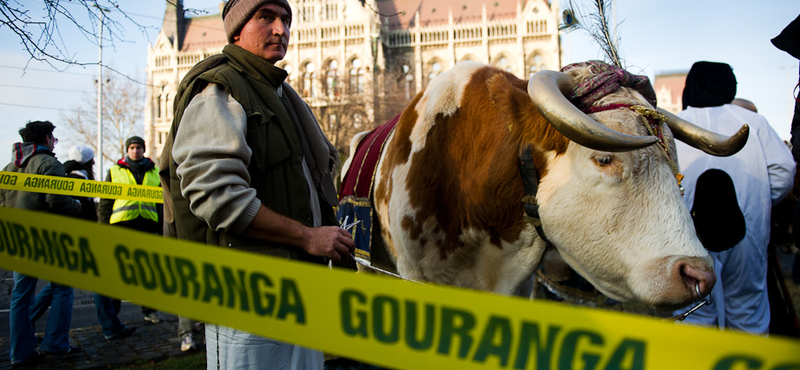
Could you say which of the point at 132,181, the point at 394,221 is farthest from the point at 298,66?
the point at 394,221

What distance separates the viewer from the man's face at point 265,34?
1947mm

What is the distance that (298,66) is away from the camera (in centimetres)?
5741

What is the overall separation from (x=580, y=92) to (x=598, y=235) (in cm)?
64

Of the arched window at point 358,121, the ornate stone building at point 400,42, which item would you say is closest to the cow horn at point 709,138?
the arched window at point 358,121

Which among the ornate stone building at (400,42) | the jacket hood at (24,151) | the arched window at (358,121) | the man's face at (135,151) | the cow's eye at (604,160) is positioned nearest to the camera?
the cow's eye at (604,160)

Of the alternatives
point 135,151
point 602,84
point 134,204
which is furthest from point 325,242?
point 135,151

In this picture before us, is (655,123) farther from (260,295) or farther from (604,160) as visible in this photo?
(260,295)

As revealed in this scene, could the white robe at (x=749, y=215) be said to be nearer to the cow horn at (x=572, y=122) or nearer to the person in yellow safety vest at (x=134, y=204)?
the cow horn at (x=572, y=122)

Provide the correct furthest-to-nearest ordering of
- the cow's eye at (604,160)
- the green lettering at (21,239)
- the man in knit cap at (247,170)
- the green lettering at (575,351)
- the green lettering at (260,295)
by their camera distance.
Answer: the cow's eye at (604,160) < the man in knit cap at (247,170) < the green lettering at (21,239) < the green lettering at (260,295) < the green lettering at (575,351)

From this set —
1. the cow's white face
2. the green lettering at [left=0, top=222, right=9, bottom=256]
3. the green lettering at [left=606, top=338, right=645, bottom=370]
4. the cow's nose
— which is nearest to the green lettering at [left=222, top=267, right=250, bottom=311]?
the green lettering at [left=606, top=338, right=645, bottom=370]

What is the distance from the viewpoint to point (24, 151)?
14.7 feet

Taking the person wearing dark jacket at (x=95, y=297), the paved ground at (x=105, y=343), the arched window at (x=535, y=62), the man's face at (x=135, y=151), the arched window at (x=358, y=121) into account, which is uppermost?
the arched window at (x=535, y=62)

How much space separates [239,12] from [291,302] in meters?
1.35

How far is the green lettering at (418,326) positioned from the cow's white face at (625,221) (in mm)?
1173
